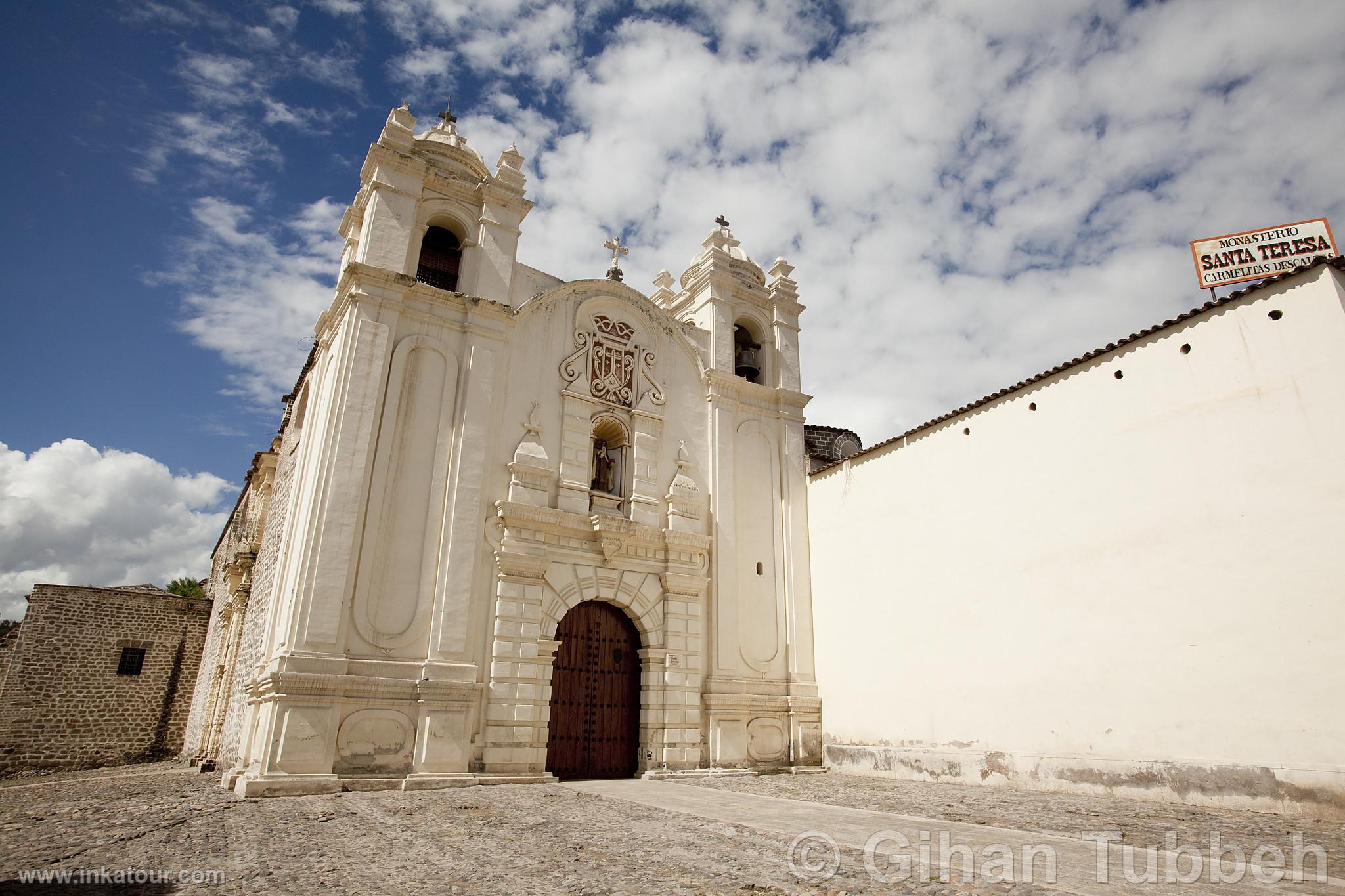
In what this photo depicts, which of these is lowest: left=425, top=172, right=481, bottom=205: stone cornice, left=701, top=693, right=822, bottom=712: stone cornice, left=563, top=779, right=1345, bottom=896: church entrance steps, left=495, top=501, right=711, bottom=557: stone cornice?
left=563, top=779, right=1345, bottom=896: church entrance steps

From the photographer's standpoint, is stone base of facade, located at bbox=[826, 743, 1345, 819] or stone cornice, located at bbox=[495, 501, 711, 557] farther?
stone cornice, located at bbox=[495, 501, 711, 557]

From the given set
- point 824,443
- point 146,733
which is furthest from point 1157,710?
point 146,733

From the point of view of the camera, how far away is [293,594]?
367 inches

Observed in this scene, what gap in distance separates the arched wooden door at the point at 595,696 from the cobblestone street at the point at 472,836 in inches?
68.3

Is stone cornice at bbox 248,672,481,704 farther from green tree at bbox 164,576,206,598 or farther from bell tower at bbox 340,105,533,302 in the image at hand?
green tree at bbox 164,576,206,598

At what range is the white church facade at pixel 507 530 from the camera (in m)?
9.54

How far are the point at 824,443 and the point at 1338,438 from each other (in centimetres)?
1268

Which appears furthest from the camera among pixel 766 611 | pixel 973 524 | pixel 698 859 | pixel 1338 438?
pixel 766 611

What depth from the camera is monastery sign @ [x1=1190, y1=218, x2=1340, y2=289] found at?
10766 mm

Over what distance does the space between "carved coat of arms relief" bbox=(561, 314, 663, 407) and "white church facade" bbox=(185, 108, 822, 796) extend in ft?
0.14

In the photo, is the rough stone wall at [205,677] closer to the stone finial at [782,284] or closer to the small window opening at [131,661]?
the small window opening at [131,661]

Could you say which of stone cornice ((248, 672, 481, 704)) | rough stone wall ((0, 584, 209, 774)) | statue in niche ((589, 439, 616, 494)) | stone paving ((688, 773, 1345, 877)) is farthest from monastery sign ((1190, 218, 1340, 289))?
rough stone wall ((0, 584, 209, 774))

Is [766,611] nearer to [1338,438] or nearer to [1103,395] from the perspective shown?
[1103,395]

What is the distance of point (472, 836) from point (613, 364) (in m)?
8.55
